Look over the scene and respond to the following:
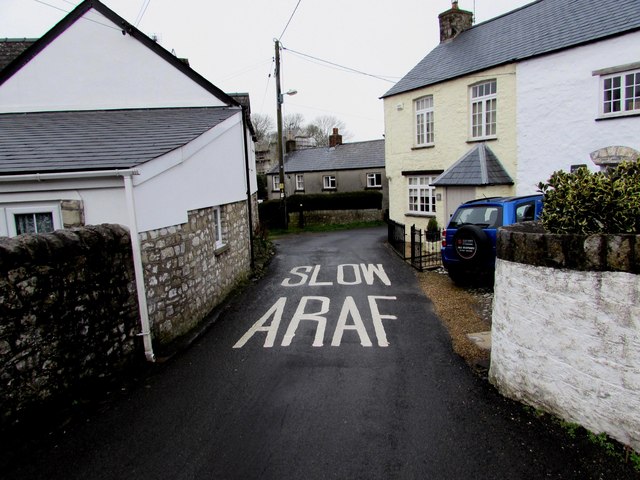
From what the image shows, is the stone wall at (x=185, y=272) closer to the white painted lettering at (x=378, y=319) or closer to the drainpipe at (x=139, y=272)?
the drainpipe at (x=139, y=272)

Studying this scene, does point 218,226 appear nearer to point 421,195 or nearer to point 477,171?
point 477,171

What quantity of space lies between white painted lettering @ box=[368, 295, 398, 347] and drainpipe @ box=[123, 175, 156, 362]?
3.71 meters

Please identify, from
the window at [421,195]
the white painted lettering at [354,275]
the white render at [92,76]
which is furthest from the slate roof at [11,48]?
the window at [421,195]

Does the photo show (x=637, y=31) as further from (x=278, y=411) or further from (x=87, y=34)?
(x=87, y=34)

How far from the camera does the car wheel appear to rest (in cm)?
966

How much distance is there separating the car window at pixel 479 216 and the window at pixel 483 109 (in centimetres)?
609

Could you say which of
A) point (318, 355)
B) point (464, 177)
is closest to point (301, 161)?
point (464, 177)

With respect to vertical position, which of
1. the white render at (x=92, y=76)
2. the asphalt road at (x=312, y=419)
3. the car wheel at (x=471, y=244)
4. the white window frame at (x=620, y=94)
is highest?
the white render at (x=92, y=76)

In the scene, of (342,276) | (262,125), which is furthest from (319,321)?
(262,125)

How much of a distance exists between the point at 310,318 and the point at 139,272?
11.8ft

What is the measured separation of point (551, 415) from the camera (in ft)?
15.4

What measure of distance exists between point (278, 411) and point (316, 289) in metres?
6.33

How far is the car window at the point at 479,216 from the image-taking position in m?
10.2

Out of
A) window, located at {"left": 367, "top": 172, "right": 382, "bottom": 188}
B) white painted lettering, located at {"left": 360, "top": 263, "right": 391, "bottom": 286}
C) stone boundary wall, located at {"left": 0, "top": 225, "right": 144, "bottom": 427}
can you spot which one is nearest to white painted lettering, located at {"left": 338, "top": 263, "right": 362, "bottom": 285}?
white painted lettering, located at {"left": 360, "top": 263, "right": 391, "bottom": 286}
